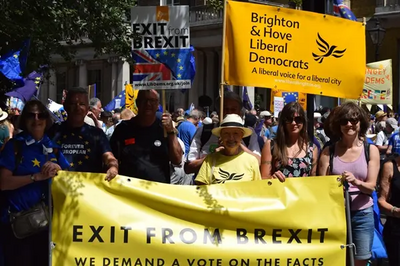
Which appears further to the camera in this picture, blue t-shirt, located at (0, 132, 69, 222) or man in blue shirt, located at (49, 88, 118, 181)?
man in blue shirt, located at (49, 88, 118, 181)

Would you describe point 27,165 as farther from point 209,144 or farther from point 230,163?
point 209,144

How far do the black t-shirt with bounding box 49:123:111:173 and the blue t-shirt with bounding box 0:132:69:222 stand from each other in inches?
8.8

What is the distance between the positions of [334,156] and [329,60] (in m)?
1.57

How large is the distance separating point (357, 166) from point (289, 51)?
5.86ft

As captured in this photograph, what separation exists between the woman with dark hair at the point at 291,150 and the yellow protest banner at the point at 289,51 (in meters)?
1.07

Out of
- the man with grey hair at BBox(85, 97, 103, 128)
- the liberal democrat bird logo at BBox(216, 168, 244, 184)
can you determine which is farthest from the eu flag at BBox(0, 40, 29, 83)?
the liberal democrat bird logo at BBox(216, 168, 244, 184)

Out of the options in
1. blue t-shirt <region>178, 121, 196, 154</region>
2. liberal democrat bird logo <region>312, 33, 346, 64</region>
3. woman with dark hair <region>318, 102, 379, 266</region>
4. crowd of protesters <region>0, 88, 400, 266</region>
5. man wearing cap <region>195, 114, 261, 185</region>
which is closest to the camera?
crowd of protesters <region>0, 88, 400, 266</region>

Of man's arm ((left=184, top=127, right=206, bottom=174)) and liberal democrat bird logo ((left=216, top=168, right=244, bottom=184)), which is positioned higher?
man's arm ((left=184, top=127, right=206, bottom=174))

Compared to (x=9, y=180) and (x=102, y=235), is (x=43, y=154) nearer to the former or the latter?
(x=9, y=180)

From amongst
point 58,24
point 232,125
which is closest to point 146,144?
point 232,125

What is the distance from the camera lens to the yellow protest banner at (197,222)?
5.29 meters

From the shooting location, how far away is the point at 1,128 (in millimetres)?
10750

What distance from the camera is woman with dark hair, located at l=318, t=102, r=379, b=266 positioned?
562cm

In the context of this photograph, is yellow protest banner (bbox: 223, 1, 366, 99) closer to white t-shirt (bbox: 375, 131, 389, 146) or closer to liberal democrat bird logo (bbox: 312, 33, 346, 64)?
liberal democrat bird logo (bbox: 312, 33, 346, 64)
